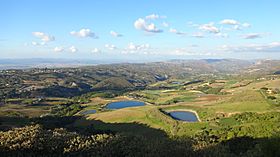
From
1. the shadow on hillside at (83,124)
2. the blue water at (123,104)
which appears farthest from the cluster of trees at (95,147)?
the blue water at (123,104)

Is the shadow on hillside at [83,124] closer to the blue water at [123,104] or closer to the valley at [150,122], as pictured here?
the valley at [150,122]

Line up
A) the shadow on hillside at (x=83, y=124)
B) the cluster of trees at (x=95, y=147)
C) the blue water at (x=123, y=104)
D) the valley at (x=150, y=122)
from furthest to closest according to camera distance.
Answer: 1. the blue water at (x=123, y=104)
2. the shadow on hillside at (x=83, y=124)
3. the valley at (x=150, y=122)
4. the cluster of trees at (x=95, y=147)

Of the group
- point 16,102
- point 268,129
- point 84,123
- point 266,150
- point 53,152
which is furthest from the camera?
point 16,102

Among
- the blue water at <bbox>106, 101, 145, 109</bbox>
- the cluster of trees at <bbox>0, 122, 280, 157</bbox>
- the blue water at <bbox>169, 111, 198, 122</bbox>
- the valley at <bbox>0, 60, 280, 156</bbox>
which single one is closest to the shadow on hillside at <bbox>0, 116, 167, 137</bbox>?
the valley at <bbox>0, 60, 280, 156</bbox>

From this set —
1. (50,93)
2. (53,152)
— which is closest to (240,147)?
(53,152)

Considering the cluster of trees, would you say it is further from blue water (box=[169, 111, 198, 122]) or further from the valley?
blue water (box=[169, 111, 198, 122])

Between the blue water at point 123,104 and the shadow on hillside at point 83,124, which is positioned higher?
the shadow on hillside at point 83,124

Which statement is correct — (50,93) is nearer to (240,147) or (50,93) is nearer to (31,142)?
(240,147)

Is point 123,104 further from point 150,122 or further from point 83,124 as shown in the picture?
point 83,124
